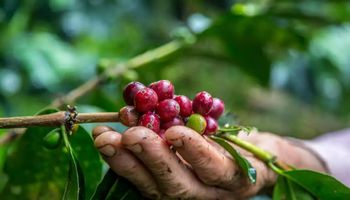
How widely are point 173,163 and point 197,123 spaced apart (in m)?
0.05

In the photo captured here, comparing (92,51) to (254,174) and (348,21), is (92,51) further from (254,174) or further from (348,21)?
(254,174)

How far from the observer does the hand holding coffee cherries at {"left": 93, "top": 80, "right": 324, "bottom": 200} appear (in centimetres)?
55

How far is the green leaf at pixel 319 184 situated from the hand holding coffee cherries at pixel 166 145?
8 centimetres

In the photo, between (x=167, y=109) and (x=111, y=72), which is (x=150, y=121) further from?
(x=111, y=72)

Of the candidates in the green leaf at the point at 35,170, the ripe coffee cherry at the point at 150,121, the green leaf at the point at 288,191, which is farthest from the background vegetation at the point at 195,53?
the ripe coffee cherry at the point at 150,121

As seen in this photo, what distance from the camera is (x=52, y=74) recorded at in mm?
Result: 1691

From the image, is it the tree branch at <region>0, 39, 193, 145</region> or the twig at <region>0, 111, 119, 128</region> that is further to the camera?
the tree branch at <region>0, 39, 193, 145</region>

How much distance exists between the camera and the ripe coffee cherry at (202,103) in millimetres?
586

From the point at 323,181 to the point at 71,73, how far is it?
1187mm

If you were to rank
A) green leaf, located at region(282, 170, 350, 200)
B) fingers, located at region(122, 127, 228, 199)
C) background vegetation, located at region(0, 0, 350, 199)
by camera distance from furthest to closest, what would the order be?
background vegetation, located at region(0, 0, 350, 199)
green leaf, located at region(282, 170, 350, 200)
fingers, located at region(122, 127, 228, 199)

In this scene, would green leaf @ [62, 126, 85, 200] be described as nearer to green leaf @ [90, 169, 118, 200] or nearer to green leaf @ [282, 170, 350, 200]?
green leaf @ [90, 169, 118, 200]

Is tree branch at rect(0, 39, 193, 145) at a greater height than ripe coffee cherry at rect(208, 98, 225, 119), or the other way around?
ripe coffee cherry at rect(208, 98, 225, 119)

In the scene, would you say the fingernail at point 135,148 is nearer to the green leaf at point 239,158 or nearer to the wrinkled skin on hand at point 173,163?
the wrinkled skin on hand at point 173,163

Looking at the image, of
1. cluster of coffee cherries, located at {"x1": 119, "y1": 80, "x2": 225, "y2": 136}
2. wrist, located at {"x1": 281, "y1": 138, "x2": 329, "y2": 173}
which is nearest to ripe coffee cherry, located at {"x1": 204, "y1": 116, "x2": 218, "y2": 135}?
cluster of coffee cherries, located at {"x1": 119, "y1": 80, "x2": 225, "y2": 136}
